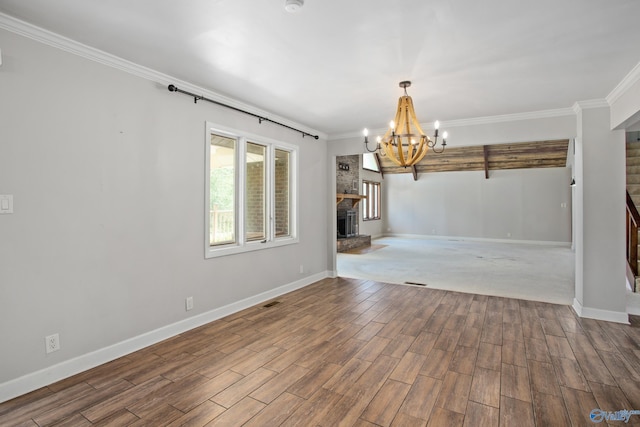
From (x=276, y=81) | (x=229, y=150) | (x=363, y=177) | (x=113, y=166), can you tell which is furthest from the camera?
(x=363, y=177)

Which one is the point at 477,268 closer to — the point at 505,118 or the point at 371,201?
the point at 505,118

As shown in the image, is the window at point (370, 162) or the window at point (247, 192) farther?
the window at point (370, 162)

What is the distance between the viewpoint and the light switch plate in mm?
2102

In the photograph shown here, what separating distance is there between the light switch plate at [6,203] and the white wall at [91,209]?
0.10 ft

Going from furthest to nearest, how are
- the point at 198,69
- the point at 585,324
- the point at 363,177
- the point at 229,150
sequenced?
the point at 363,177 → the point at 229,150 → the point at 585,324 → the point at 198,69

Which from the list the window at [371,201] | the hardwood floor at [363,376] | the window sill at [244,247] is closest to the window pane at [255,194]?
the window sill at [244,247]

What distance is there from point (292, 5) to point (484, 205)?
10.9 metres

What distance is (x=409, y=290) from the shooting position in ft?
15.9

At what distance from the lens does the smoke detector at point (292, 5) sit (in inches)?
74.1

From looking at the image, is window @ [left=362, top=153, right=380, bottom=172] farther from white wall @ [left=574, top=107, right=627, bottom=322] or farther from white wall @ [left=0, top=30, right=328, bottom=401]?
white wall @ [left=0, top=30, right=328, bottom=401]

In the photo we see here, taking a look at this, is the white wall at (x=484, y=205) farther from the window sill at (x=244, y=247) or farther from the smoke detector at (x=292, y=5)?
the smoke detector at (x=292, y=5)

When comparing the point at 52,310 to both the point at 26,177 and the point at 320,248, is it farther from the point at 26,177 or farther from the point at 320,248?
the point at 320,248

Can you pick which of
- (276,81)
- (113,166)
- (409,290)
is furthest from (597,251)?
(113,166)

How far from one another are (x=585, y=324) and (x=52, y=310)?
5.02 meters
